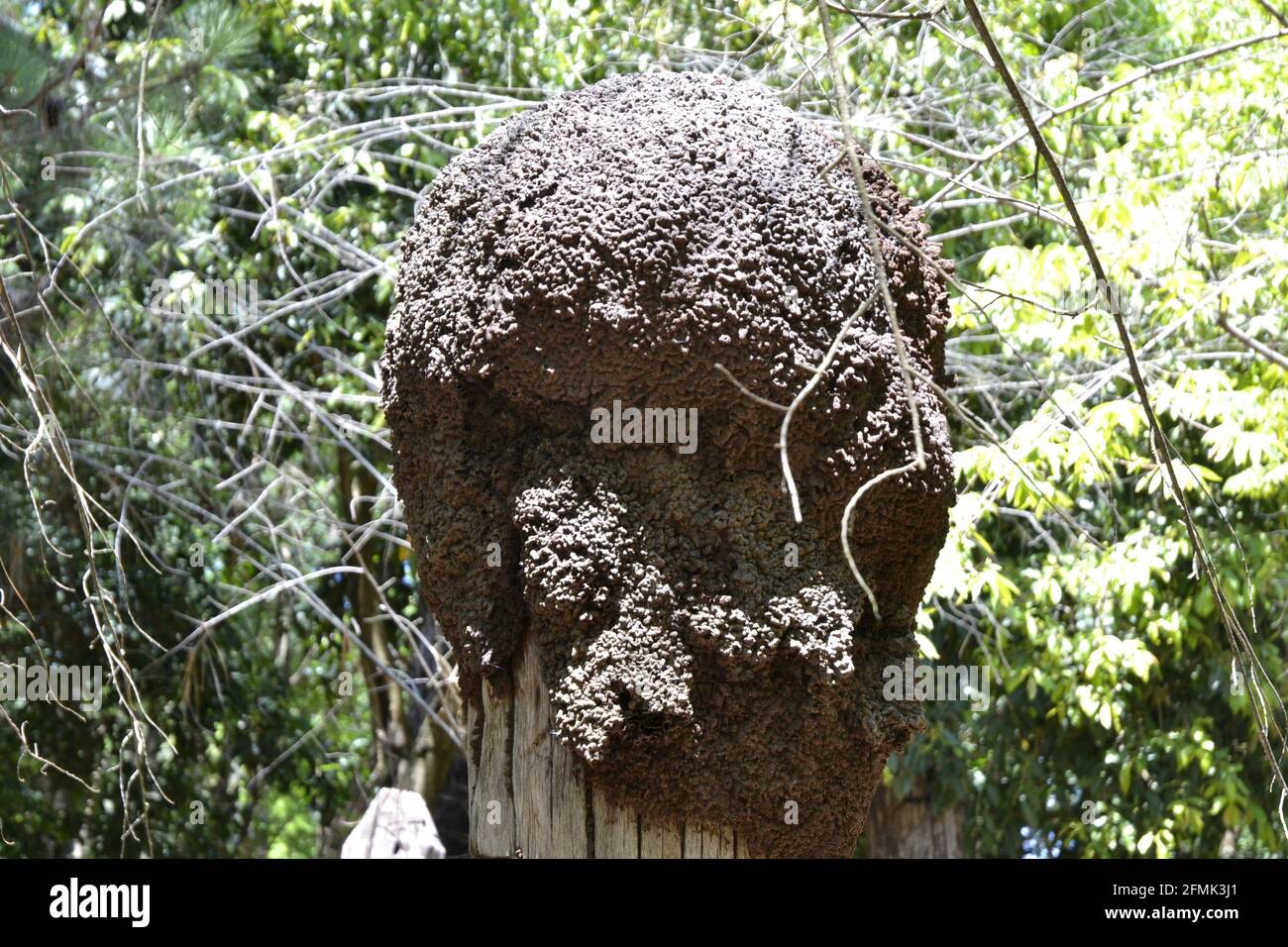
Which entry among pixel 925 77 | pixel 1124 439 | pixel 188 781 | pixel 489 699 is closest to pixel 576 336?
pixel 489 699

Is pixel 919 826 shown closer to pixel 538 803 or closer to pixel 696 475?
pixel 538 803

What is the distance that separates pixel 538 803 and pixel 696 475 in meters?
0.69

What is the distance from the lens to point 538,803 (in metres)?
2.62

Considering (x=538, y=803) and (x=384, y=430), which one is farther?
(x=384, y=430)

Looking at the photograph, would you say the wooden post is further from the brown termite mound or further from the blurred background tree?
the blurred background tree

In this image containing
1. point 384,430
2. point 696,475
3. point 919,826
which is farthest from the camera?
point 919,826

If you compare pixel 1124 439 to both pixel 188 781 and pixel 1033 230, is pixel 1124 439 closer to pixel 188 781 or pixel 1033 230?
pixel 1033 230

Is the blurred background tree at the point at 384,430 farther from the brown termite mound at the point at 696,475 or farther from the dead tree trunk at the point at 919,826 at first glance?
the brown termite mound at the point at 696,475

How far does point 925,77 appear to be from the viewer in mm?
6410

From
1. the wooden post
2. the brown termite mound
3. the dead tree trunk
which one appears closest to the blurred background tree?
the dead tree trunk

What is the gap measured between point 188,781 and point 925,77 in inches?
209

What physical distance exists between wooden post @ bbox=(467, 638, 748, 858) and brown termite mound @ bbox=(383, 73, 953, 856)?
0.13 feet

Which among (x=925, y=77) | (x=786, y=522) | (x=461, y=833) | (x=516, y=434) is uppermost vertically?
(x=925, y=77)

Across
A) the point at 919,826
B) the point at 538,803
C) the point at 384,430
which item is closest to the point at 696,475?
the point at 538,803
